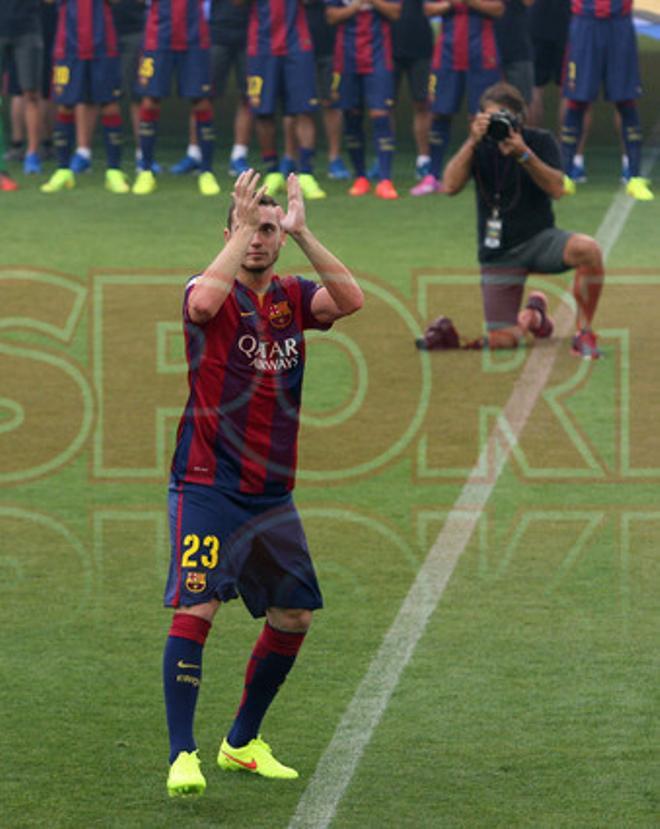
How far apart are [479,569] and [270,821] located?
8.19 ft

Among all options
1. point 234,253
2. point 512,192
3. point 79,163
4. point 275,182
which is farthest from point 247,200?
point 79,163

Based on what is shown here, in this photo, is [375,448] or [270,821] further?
[375,448]

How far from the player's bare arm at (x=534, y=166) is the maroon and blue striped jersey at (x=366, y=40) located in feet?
18.8

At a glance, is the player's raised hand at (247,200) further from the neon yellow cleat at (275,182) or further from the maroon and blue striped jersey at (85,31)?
the maroon and blue striped jersey at (85,31)

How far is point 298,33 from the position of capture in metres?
16.5

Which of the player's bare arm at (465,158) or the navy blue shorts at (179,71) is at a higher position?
the player's bare arm at (465,158)

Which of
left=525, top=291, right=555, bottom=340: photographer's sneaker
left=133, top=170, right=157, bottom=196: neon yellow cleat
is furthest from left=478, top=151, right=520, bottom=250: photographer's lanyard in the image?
left=133, top=170, right=157, bottom=196: neon yellow cleat

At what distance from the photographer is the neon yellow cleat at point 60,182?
16984 millimetres

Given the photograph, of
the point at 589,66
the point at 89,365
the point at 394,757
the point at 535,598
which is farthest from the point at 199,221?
the point at 394,757

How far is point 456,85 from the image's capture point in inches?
651

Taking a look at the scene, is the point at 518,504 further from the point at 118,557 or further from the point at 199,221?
the point at 199,221

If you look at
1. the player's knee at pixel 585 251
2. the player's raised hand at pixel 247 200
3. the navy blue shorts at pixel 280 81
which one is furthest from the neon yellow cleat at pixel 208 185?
the player's raised hand at pixel 247 200

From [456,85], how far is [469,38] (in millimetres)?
395

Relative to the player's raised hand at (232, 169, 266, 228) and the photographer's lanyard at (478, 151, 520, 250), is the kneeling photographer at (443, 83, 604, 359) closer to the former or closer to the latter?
the photographer's lanyard at (478, 151, 520, 250)
